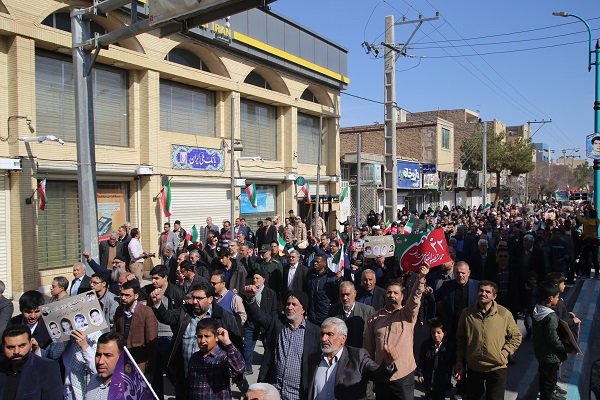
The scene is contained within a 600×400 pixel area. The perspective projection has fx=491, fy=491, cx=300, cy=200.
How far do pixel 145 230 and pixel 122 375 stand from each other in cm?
1313

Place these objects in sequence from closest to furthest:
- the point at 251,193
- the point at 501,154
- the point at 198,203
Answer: the point at 198,203 < the point at 251,193 < the point at 501,154

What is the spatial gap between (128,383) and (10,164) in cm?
1042

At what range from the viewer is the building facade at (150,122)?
12375 mm

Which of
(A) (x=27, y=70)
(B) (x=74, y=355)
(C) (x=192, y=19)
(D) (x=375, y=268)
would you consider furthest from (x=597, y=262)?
(A) (x=27, y=70)

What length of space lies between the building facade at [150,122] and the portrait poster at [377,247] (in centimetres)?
878

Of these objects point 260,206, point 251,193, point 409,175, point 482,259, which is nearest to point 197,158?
point 251,193

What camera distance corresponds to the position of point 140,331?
515 cm

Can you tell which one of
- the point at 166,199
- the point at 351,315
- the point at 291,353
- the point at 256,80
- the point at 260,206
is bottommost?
the point at 291,353

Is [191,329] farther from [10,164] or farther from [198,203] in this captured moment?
[198,203]

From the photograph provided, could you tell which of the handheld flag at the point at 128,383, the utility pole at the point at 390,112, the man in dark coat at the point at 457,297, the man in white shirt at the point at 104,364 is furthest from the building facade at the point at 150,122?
the man in dark coat at the point at 457,297

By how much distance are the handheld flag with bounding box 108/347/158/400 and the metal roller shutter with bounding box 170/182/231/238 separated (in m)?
13.8

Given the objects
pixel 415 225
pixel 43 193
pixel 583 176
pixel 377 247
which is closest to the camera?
pixel 377 247

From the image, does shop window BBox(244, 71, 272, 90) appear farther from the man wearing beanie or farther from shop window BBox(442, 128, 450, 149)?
shop window BBox(442, 128, 450, 149)

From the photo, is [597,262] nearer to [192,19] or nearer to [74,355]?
[192,19]
